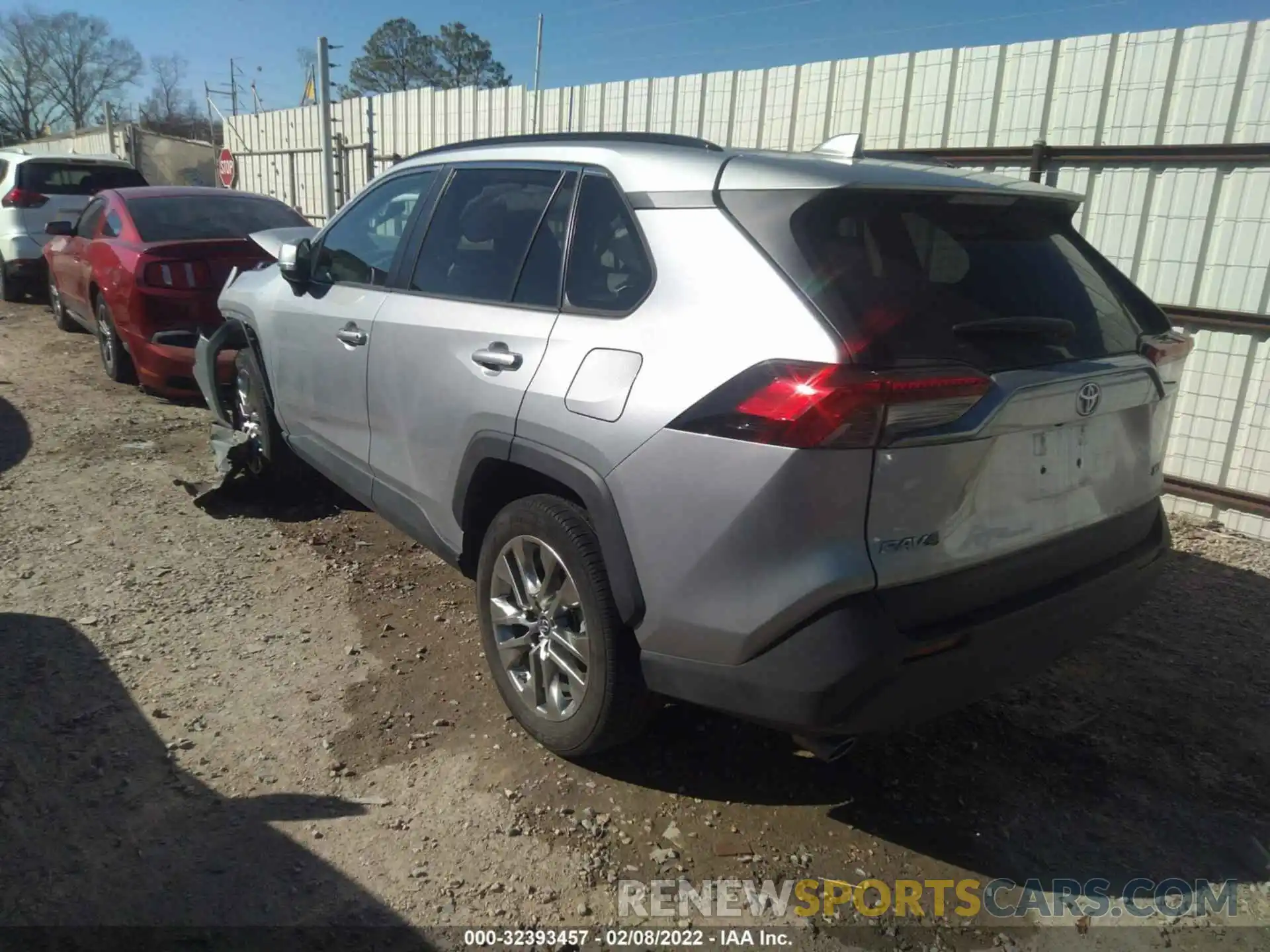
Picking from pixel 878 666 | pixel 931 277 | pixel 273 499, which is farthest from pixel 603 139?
pixel 273 499

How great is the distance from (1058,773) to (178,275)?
643 centimetres

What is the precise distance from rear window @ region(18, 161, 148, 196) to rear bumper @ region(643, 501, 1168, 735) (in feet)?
35.9

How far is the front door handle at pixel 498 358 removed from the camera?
2.95 metres

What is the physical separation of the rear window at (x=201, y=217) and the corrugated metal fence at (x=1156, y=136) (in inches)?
169

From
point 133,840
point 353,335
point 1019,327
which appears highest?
point 1019,327

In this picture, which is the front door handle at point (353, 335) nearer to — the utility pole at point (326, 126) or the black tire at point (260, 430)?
the black tire at point (260, 430)

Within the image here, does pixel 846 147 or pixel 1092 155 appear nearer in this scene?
pixel 846 147

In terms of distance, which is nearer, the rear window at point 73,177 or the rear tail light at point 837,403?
the rear tail light at point 837,403

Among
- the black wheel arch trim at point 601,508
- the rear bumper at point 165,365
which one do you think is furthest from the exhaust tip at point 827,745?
the rear bumper at point 165,365

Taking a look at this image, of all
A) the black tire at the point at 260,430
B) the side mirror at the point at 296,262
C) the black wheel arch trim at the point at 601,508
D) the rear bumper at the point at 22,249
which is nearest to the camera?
the black wheel arch trim at the point at 601,508

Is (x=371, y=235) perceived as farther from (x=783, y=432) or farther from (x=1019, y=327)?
(x=1019, y=327)

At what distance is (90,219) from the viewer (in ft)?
27.1

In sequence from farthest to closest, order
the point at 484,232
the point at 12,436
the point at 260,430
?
the point at 12,436 → the point at 260,430 → the point at 484,232

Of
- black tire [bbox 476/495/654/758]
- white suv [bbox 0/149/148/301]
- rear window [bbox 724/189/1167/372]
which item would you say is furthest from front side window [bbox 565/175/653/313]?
white suv [bbox 0/149/148/301]
